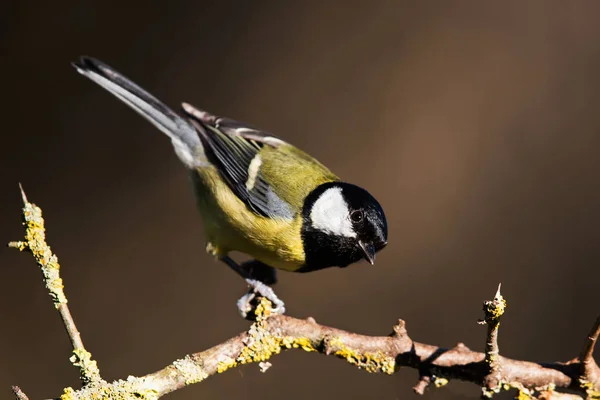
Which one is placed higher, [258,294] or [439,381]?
[258,294]

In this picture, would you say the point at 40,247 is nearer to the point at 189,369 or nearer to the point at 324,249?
the point at 189,369

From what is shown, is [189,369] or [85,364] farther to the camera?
[189,369]

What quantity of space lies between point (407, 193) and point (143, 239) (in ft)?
4.61

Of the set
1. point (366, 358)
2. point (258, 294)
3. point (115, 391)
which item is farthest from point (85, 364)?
point (258, 294)

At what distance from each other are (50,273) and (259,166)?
1.09m

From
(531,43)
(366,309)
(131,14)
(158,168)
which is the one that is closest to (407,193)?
(366,309)

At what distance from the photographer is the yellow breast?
2.17 m

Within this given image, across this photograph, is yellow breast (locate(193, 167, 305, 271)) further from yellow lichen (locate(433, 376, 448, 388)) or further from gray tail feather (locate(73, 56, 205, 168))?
yellow lichen (locate(433, 376, 448, 388))

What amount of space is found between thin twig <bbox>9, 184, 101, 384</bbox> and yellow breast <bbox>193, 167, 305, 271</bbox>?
2.69ft

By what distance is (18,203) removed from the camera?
349cm

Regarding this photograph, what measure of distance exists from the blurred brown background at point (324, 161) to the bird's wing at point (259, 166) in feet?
3.08

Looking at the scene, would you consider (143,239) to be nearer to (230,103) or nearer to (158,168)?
(158,168)

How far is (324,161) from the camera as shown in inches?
141

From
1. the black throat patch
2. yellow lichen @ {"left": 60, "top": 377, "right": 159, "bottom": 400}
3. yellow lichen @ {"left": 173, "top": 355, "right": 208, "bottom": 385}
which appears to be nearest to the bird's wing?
the black throat patch
